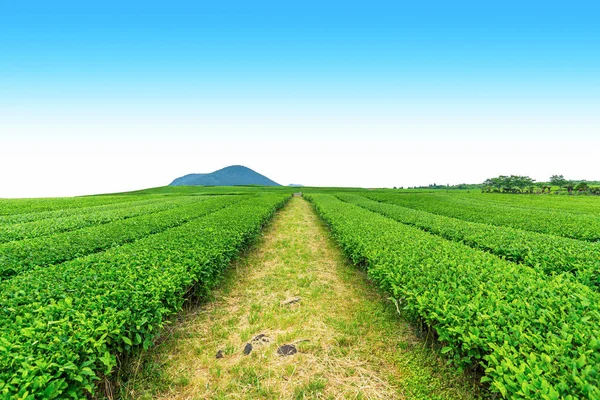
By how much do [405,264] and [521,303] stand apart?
2590mm

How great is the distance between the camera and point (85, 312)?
385 centimetres

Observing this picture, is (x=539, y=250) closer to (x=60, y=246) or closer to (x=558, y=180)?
(x=60, y=246)

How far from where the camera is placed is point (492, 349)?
11.2 ft

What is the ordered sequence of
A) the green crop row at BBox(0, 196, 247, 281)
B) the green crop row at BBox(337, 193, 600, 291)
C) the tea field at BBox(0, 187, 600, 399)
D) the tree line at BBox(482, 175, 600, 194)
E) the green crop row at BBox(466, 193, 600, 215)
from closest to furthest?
the tea field at BBox(0, 187, 600, 399) < the green crop row at BBox(337, 193, 600, 291) < the green crop row at BBox(0, 196, 247, 281) < the green crop row at BBox(466, 193, 600, 215) < the tree line at BBox(482, 175, 600, 194)

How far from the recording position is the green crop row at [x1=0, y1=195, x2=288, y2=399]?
2820 millimetres

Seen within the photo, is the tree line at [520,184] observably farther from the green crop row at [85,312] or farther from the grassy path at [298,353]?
the green crop row at [85,312]

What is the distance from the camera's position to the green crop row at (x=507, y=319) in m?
2.75

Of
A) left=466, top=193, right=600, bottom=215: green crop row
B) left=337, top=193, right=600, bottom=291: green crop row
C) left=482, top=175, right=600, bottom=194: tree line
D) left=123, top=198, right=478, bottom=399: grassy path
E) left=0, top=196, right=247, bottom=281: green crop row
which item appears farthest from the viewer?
left=482, top=175, right=600, bottom=194: tree line

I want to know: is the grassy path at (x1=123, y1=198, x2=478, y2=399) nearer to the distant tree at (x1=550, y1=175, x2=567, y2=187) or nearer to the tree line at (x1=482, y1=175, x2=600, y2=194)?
the tree line at (x1=482, y1=175, x2=600, y2=194)

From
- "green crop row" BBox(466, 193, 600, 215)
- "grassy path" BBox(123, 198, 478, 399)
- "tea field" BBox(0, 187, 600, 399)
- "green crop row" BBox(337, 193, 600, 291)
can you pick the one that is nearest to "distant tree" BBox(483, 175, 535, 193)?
"green crop row" BBox(466, 193, 600, 215)

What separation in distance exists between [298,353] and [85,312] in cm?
377

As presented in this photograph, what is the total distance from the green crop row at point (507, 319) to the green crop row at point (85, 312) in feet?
15.6

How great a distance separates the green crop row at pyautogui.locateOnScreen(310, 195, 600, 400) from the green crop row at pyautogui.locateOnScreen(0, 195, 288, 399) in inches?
187

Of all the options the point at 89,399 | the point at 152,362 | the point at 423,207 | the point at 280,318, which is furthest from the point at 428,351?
the point at 423,207
